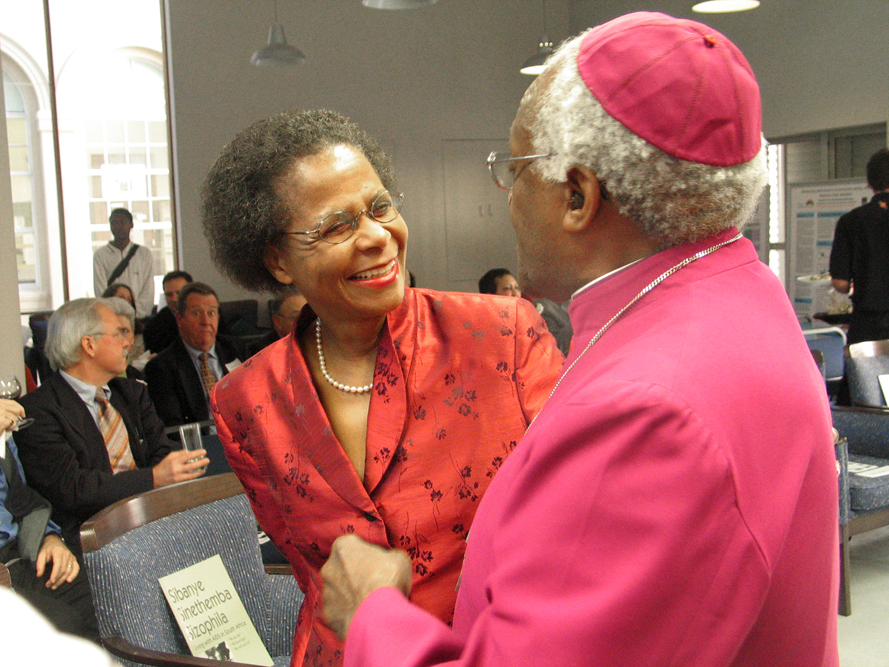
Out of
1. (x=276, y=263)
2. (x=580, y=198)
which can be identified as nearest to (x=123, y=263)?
(x=276, y=263)

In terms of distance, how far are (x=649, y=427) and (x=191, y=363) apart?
14.3 feet

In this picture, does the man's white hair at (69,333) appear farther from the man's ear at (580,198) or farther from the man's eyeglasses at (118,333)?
the man's ear at (580,198)

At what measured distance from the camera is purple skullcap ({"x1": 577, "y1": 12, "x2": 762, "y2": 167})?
788 millimetres

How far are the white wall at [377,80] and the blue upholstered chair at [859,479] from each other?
6580mm

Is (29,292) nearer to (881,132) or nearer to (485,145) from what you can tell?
(485,145)

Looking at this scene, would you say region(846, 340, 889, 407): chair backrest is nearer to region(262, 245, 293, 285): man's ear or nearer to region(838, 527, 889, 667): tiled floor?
region(838, 527, 889, 667): tiled floor

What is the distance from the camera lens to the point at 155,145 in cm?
939

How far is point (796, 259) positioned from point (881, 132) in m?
1.43

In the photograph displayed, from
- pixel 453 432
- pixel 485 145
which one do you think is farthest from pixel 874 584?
pixel 485 145

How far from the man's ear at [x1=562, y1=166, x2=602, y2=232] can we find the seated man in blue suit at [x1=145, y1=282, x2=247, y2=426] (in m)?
4.02

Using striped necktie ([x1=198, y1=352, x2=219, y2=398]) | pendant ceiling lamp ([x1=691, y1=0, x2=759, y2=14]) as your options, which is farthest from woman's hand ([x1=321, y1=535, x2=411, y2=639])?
pendant ceiling lamp ([x1=691, y1=0, x2=759, y2=14])

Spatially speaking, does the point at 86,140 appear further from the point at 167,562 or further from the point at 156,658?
the point at 156,658

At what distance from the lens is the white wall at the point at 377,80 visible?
910cm

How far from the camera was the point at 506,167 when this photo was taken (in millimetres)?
964
